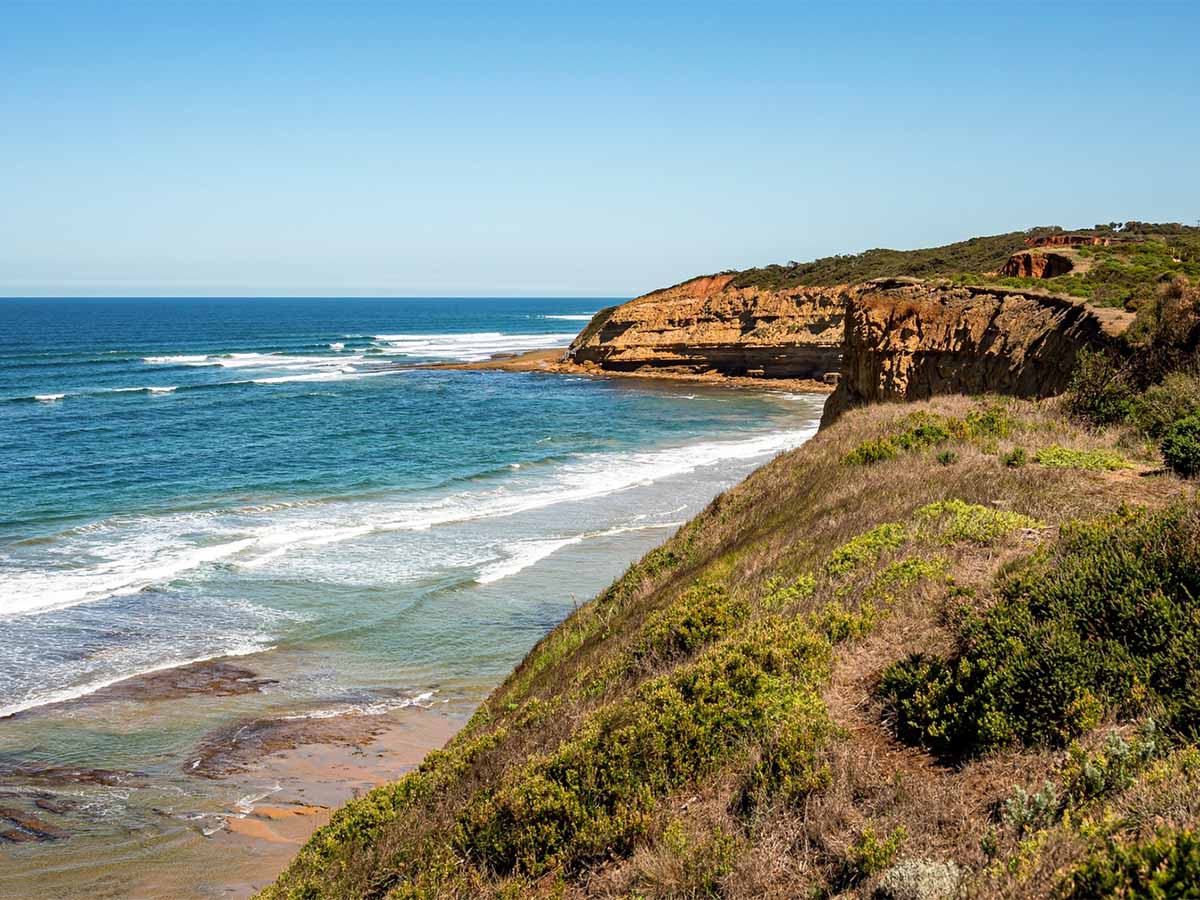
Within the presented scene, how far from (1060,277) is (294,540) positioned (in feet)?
71.9

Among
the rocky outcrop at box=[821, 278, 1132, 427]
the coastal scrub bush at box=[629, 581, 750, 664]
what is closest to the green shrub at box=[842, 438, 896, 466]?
the rocky outcrop at box=[821, 278, 1132, 427]

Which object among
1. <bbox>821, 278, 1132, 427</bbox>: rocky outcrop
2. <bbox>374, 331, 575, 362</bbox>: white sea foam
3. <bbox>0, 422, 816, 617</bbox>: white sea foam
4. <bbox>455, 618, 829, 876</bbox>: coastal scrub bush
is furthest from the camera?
<bbox>374, 331, 575, 362</bbox>: white sea foam

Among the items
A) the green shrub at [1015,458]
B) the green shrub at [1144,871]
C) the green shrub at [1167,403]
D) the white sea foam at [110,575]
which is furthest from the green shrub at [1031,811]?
the white sea foam at [110,575]

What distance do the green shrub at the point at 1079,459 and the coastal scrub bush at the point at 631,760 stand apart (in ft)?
18.9

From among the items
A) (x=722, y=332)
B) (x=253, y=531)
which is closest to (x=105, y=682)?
(x=253, y=531)

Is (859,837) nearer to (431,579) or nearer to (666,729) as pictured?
(666,729)

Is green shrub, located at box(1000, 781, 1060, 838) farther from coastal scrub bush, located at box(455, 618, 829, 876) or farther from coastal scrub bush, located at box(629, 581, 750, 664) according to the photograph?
coastal scrub bush, located at box(629, 581, 750, 664)

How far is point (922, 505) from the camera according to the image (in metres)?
10.5

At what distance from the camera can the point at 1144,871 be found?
3584 mm

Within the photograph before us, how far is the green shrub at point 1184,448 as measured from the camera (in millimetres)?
10164

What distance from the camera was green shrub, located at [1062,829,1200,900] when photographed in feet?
11.4

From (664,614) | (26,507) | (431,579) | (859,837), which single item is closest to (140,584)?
(431,579)

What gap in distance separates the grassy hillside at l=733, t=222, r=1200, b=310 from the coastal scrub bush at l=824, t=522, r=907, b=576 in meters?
11.6

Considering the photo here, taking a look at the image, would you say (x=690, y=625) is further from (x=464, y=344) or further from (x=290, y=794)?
(x=464, y=344)
